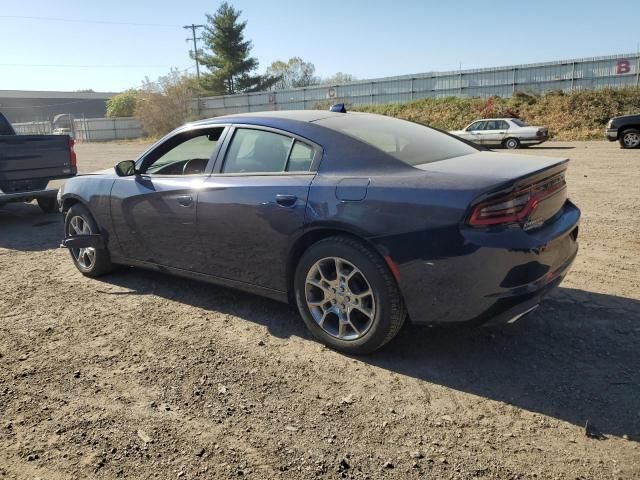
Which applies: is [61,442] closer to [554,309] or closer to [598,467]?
[598,467]

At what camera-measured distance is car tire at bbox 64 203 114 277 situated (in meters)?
5.15

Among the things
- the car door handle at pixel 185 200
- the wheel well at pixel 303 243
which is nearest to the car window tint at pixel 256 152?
the car door handle at pixel 185 200

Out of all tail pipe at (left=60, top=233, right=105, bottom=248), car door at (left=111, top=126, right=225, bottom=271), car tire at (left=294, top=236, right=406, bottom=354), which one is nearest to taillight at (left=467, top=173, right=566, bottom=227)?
car tire at (left=294, top=236, right=406, bottom=354)

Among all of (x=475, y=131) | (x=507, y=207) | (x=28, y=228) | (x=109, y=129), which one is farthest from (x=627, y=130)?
(x=109, y=129)

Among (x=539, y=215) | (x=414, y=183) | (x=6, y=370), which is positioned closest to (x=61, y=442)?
(x=6, y=370)

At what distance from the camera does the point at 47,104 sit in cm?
8275

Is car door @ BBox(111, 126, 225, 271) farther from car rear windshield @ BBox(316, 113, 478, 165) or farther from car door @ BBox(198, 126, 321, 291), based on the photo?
car rear windshield @ BBox(316, 113, 478, 165)

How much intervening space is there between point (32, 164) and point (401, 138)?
6934 millimetres

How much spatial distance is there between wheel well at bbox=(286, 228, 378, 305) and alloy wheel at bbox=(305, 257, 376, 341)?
0.17 metres

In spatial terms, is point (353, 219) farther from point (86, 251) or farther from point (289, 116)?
point (86, 251)

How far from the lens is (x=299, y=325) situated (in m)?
4.00

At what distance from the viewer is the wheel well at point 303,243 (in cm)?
337

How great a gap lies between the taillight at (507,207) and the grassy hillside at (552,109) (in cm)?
2591

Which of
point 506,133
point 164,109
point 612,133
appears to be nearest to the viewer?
point 612,133
